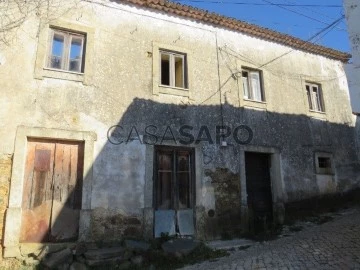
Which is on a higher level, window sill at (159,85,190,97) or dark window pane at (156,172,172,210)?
window sill at (159,85,190,97)

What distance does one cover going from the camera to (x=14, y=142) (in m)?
6.98

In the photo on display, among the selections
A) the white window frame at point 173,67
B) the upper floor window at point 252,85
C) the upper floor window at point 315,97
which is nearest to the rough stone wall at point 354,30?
the white window frame at point 173,67

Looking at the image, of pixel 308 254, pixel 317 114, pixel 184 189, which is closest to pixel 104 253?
pixel 184 189

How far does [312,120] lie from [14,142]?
29.5 feet

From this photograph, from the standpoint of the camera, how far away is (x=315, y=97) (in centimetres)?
1187

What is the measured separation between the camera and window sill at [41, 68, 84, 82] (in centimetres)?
757

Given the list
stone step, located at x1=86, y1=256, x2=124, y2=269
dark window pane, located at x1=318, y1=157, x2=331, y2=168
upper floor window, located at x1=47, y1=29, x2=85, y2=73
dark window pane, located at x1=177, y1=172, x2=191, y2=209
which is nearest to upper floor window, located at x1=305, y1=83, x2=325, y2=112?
dark window pane, located at x1=318, y1=157, x2=331, y2=168

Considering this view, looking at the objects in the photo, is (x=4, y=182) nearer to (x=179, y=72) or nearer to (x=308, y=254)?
(x=179, y=72)

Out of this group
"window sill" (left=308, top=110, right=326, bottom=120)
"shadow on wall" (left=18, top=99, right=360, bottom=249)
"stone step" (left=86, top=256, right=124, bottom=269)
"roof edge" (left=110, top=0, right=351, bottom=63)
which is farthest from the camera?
"window sill" (left=308, top=110, right=326, bottom=120)

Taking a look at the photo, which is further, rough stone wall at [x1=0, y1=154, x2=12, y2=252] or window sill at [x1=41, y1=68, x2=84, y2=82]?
window sill at [x1=41, y1=68, x2=84, y2=82]

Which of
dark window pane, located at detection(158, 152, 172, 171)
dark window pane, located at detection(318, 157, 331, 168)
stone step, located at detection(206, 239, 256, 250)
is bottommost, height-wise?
stone step, located at detection(206, 239, 256, 250)

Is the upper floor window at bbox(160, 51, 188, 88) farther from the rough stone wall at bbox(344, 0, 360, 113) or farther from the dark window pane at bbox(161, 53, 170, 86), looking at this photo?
the rough stone wall at bbox(344, 0, 360, 113)

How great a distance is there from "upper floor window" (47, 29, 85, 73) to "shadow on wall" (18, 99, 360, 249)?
65.3 inches

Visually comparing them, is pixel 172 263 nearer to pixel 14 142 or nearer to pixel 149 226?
pixel 149 226
